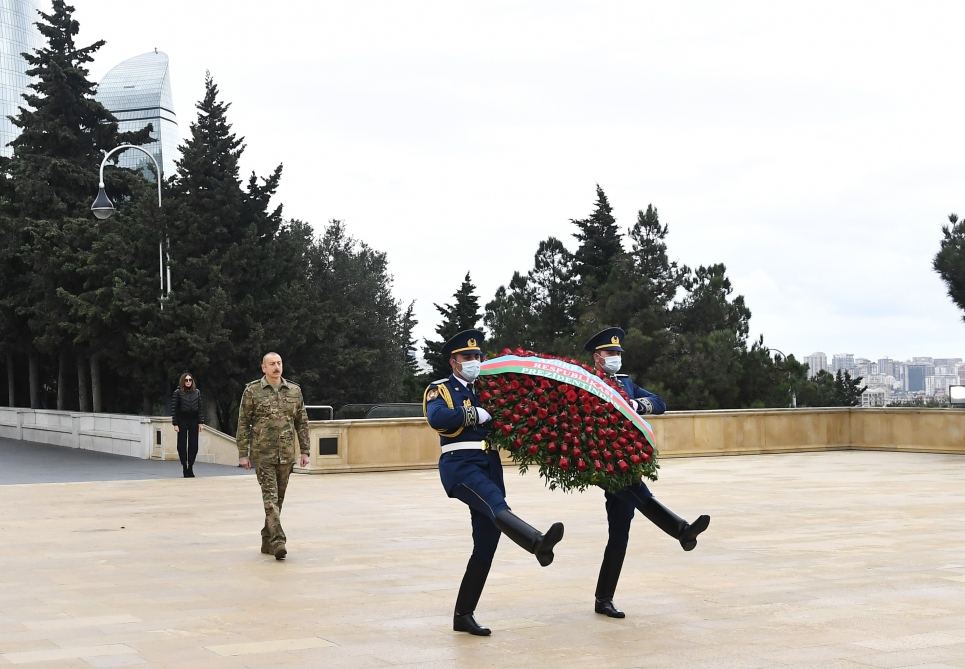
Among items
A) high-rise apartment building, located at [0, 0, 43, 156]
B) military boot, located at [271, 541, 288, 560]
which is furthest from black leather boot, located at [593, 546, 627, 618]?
high-rise apartment building, located at [0, 0, 43, 156]

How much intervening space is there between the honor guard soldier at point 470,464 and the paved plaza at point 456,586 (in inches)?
14.2

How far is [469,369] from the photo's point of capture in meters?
7.95

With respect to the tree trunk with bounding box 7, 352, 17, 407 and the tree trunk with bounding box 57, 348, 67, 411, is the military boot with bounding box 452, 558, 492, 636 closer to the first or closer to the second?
the tree trunk with bounding box 57, 348, 67, 411

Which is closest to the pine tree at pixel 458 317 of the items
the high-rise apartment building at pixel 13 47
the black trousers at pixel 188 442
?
the black trousers at pixel 188 442

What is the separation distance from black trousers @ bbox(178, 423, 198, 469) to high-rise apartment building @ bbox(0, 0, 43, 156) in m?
133

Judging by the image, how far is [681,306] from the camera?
50281 mm

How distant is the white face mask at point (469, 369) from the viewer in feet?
26.1

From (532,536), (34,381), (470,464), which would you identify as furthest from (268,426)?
(34,381)

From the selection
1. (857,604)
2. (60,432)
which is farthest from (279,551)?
(60,432)

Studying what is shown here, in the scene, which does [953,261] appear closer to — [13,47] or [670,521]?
[670,521]

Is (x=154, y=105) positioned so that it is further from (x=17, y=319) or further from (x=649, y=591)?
(x=649, y=591)

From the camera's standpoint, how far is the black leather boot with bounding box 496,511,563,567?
23.7 feet

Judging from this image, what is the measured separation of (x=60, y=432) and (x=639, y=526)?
73.6 ft

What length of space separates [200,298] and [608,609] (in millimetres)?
33351
